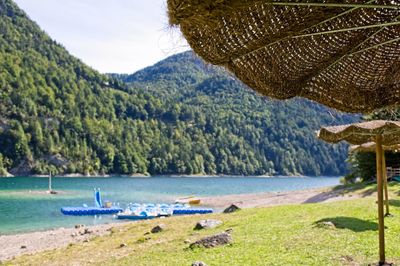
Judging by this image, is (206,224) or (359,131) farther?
(206,224)

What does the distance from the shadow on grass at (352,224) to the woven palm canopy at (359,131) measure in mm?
3818

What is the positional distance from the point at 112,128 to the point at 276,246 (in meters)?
133

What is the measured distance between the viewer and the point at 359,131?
303 inches

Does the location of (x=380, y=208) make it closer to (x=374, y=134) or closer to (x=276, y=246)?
(x=374, y=134)

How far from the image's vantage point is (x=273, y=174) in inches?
6496

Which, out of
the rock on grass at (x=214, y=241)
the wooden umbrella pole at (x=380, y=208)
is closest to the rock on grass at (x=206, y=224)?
the rock on grass at (x=214, y=241)

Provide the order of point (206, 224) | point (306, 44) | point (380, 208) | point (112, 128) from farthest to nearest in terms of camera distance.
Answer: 1. point (112, 128)
2. point (206, 224)
3. point (380, 208)
4. point (306, 44)

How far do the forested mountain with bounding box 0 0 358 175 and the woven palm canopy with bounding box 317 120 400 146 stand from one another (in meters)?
85.4

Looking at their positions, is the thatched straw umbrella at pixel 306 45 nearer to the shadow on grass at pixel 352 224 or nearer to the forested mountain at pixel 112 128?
the shadow on grass at pixel 352 224

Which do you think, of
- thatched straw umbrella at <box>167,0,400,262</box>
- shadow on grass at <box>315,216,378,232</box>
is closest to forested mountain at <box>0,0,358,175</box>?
shadow on grass at <box>315,216,378,232</box>

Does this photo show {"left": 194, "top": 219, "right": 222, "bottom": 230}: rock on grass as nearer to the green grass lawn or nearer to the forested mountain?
the green grass lawn

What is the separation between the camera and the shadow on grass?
11.4 m

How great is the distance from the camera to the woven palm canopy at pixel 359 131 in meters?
7.37

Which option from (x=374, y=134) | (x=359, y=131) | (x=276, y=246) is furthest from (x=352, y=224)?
(x=359, y=131)
